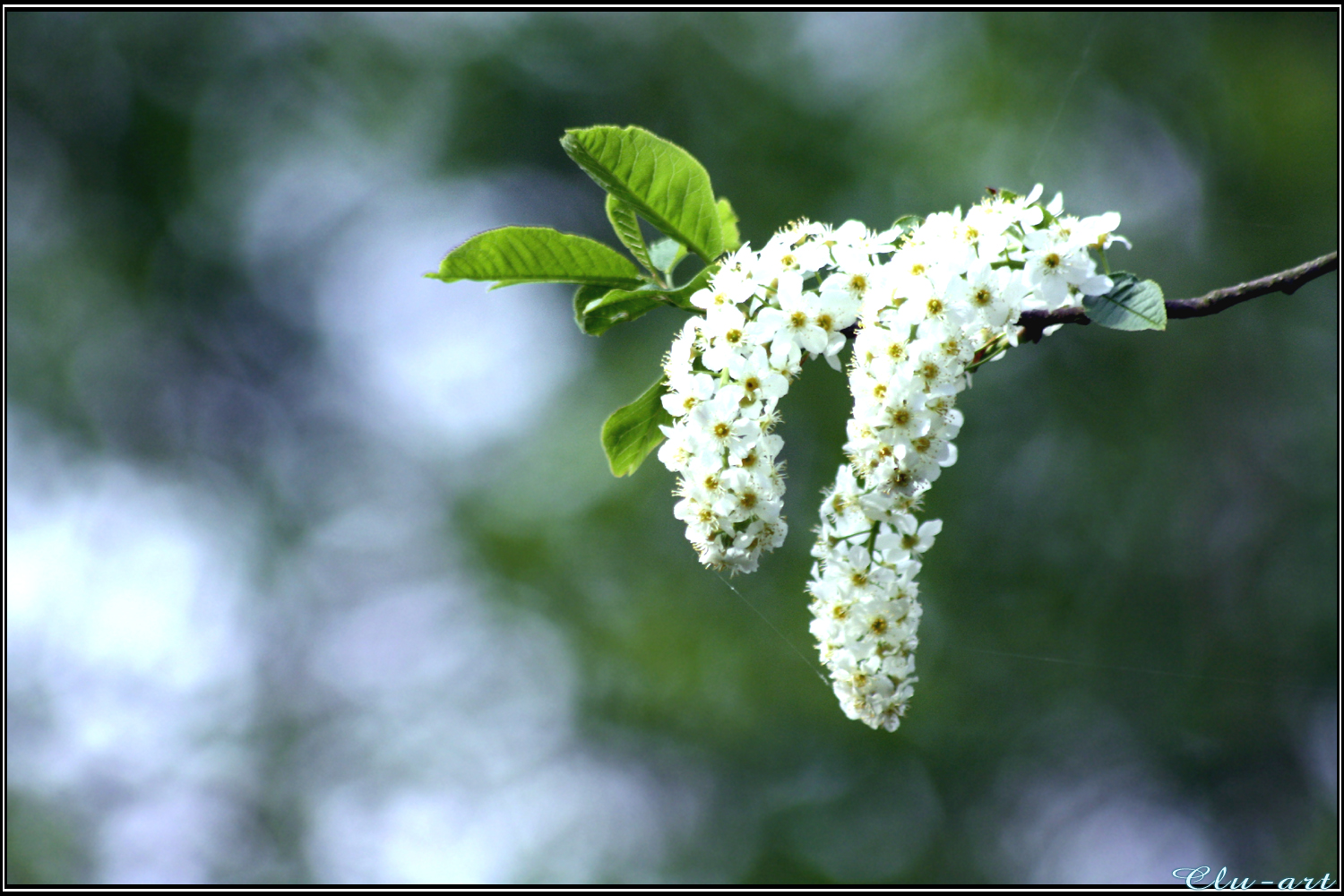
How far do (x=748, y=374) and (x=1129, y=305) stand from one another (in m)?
0.48

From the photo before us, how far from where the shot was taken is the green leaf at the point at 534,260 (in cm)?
132

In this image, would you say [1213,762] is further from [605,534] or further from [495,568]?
[495,568]

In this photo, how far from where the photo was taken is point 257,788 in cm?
721

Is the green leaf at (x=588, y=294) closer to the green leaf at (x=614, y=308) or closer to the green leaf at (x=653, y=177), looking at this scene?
the green leaf at (x=614, y=308)

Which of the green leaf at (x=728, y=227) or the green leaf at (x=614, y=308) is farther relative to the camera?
the green leaf at (x=728, y=227)

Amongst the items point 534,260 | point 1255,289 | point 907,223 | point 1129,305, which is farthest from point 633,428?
point 1255,289

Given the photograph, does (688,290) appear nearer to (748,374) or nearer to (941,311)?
(748,374)

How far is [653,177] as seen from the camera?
1.38 meters

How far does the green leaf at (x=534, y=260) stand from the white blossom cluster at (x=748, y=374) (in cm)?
22

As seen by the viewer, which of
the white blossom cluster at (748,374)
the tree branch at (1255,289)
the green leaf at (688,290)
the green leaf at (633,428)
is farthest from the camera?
the green leaf at (633,428)

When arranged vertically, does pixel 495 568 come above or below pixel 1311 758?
above

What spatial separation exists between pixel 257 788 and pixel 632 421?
7107 millimetres

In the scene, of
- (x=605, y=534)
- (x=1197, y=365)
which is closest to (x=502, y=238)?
(x=605, y=534)

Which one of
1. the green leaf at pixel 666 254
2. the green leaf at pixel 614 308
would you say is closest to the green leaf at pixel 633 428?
the green leaf at pixel 614 308
